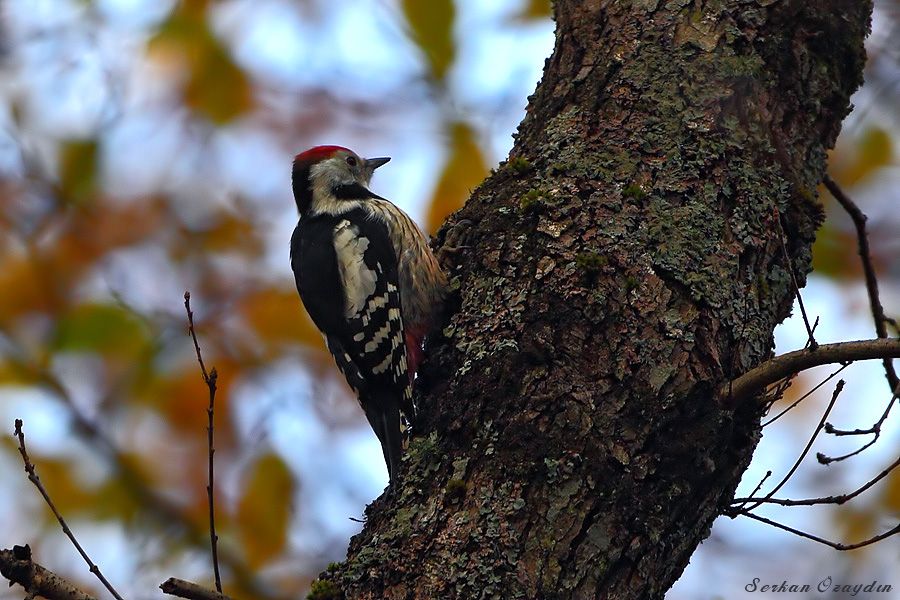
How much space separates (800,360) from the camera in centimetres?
217

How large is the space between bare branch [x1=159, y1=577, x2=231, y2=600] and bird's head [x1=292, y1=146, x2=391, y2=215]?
3019 mm

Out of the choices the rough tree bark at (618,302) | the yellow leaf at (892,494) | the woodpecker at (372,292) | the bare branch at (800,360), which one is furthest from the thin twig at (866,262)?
the yellow leaf at (892,494)

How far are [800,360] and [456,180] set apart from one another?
3.10 meters

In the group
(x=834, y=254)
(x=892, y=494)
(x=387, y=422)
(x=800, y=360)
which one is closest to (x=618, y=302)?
(x=800, y=360)

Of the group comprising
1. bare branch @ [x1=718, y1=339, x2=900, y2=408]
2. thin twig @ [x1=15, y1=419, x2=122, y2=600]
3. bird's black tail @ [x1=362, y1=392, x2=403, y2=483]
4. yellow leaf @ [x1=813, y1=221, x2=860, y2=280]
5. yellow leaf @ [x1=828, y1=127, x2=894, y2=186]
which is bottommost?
thin twig @ [x1=15, y1=419, x2=122, y2=600]

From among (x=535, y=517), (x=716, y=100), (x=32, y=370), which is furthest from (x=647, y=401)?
(x=32, y=370)

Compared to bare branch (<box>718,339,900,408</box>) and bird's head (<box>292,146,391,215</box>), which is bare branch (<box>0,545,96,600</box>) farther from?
bird's head (<box>292,146,391,215</box>)

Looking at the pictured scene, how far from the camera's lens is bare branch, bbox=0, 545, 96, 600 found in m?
1.79

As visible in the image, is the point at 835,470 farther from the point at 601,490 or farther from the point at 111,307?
the point at 111,307

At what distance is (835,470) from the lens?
17.8 feet

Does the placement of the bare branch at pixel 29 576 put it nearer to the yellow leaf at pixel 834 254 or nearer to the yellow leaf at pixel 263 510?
the yellow leaf at pixel 263 510

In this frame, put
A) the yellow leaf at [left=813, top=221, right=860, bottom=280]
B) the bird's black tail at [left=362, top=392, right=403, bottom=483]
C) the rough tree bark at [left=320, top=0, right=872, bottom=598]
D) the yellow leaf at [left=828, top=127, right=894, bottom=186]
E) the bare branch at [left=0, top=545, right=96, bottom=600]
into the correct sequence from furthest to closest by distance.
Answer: the yellow leaf at [left=828, top=127, right=894, bottom=186] → the yellow leaf at [left=813, top=221, right=860, bottom=280] → the bird's black tail at [left=362, top=392, right=403, bottom=483] → the rough tree bark at [left=320, top=0, right=872, bottom=598] → the bare branch at [left=0, top=545, right=96, bottom=600]

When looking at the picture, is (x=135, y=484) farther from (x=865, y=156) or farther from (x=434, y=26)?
(x=865, y=156)

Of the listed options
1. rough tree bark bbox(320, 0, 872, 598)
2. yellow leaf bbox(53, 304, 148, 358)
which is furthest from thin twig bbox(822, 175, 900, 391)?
yellow leaf bbox(53, 304, 148, 358)
